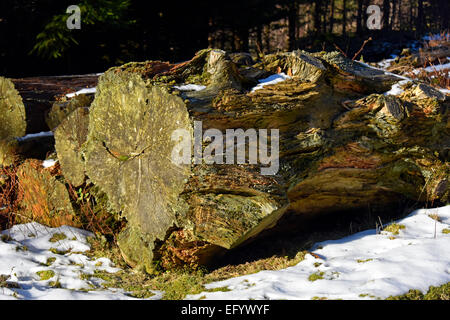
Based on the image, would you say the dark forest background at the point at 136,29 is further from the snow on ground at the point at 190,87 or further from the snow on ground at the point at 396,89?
the snow on ground at the point at 190,87

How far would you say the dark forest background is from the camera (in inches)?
384

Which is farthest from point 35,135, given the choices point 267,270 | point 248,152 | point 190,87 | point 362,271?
point 362,271

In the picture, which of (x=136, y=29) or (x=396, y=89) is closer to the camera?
(x=396, y=89)

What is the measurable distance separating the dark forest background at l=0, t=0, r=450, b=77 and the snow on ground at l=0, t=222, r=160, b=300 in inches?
205

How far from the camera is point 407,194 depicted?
190 inches

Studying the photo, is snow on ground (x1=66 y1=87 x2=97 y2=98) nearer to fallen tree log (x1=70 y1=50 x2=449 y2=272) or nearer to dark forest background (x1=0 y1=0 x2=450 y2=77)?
fallen tree log (x1=70 y1=50 x2=449 y2=272)

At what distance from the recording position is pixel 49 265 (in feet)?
13.4

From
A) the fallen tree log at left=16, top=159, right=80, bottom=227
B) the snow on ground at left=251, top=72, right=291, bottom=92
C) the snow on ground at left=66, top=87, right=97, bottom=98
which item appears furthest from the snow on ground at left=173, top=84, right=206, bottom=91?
the snow on ground at left=66, top=87, right=97, bottom=98

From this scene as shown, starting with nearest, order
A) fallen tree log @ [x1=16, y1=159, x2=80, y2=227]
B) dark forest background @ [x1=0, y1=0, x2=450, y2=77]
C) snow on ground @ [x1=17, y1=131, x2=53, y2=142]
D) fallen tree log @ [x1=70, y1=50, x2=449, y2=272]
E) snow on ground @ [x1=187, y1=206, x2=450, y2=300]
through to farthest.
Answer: snow on ground @ [x1=187, y1=206, x2=450, y2=300] → fallen tree log @ [x1=70, y1=50, x2=449, y2=272] → fallen tree log @ [x1=16, y1=159, x2=80, y2=227] → snow on ground @ [x1=17, y1=131, x2=53, y2=142] → dark forest background @ [x1=0, y1=0, x2=450, y2=77]

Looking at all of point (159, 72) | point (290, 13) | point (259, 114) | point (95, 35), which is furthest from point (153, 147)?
point (290, 13)

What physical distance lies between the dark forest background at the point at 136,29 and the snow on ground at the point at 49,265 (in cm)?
521

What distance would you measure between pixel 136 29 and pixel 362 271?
1101 centimetres

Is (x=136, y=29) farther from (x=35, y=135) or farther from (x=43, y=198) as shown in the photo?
(x=43, y=198)

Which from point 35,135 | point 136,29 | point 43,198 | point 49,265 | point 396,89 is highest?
point 136,29
